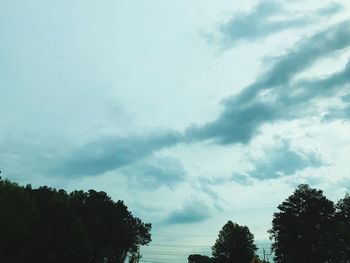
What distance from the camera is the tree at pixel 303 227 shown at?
3388 inches

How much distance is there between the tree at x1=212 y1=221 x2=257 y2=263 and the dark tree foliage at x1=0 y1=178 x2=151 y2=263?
36332mm

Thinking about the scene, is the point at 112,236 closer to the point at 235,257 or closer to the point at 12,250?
the point at 12,250

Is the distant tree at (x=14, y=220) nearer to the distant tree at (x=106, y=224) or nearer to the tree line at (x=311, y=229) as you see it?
the distant tree at (x=106, y=224)

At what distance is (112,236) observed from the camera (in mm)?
109688

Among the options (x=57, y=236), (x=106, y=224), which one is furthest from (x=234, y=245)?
(x=57, y=236)

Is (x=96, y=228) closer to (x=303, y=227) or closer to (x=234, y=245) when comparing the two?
(x=303, y=227)

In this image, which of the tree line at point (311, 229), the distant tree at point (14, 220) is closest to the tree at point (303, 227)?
the tree line at point (311, 229)

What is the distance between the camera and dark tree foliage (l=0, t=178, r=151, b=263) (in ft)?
230

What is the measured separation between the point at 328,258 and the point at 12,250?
53.0 m

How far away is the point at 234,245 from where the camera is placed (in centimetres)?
13812

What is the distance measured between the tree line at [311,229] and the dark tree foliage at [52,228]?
116 feet

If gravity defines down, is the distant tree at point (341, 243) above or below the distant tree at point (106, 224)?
below

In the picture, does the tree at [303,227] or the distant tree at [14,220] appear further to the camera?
the tree at [303,227]

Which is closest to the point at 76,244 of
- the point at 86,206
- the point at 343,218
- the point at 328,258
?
the point at 86,206
